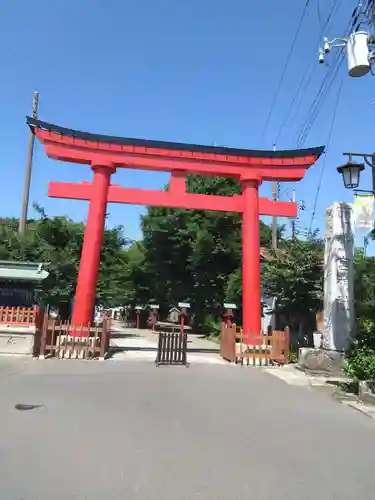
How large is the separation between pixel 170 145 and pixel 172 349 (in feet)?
25.5

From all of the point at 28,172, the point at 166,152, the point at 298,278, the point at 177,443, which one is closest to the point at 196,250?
the point at 28,172

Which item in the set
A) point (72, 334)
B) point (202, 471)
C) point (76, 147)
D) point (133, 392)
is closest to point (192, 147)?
point (76, 147)

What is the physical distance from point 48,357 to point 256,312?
7512 millimetres

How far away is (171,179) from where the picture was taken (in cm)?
1797

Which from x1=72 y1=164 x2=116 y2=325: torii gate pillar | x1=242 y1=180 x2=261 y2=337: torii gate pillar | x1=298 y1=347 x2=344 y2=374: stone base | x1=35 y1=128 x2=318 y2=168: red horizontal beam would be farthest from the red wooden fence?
x1=298 y1=347 x2=344 y2=374: stone base

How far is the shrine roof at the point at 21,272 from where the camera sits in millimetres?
17203

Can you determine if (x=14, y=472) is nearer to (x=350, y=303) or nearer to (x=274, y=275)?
(x=350, y=303)

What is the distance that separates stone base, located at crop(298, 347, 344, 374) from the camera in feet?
43.9

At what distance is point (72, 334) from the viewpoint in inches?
630

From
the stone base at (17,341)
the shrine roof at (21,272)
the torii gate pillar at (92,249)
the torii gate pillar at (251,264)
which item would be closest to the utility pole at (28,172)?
the shrine roof at (21,272)

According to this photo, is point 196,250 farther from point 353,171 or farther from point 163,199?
point 353,171

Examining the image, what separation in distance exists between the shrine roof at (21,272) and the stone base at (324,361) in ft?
33.5

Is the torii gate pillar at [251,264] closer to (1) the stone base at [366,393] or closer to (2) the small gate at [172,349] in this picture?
(2) the small gate at [172,349]

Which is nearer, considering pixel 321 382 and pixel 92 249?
pixel 321 382
